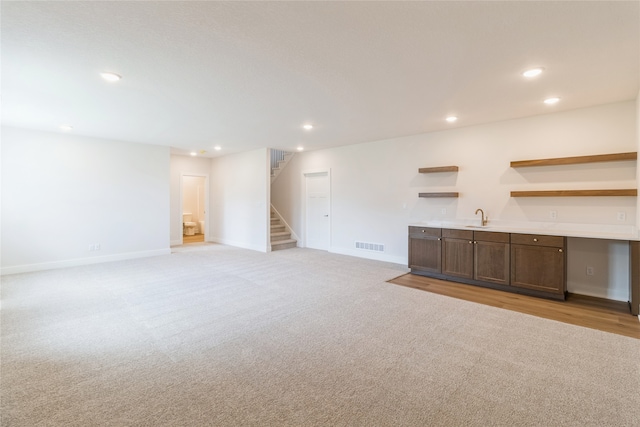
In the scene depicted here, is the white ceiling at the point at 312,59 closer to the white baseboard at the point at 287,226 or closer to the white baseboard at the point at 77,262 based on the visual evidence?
the white baseboard at the point at 77,262

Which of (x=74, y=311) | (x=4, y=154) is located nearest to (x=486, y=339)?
(x=74, y=311)

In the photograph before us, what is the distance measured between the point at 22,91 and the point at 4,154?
8.67ft

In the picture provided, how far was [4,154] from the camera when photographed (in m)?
5.18

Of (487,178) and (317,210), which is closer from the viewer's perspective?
(487,178)

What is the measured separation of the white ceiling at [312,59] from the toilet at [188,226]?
20.6 ft

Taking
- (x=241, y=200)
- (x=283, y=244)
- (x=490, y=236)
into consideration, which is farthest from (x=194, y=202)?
(x=490, y=236)

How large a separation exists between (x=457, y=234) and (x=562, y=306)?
→ 1.57 meters

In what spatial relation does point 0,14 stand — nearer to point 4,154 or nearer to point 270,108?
point 270,108

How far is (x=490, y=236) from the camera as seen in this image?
441 cm

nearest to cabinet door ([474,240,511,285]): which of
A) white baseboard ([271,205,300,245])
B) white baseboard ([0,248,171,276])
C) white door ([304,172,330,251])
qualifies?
white door ([304,172,330,251])

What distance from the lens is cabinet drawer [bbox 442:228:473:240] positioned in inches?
182

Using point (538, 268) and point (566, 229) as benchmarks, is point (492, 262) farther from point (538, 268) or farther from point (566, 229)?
point (566, 229)

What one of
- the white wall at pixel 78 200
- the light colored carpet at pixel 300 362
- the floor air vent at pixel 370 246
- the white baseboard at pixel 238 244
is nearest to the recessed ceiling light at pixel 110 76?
the light colored carpet at pixel 300 362

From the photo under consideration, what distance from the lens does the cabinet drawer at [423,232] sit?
4957 millimetres
